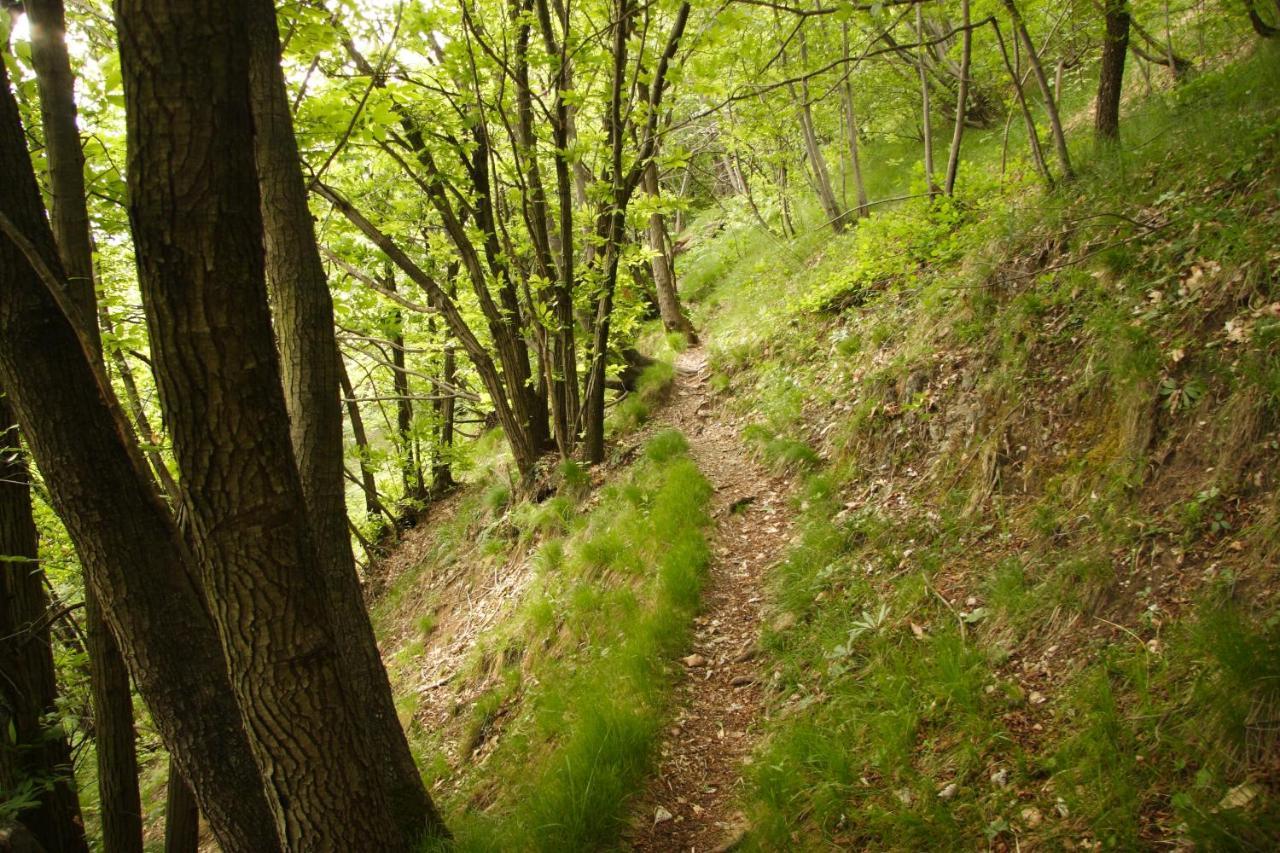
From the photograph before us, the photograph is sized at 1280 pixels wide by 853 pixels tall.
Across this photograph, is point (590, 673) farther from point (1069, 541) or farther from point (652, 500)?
point (1069, 541)

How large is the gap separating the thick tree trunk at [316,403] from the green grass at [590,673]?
587 mm

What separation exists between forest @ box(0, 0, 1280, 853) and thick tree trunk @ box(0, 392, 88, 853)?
2 centimetres

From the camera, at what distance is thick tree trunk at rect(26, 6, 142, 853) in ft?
10.6

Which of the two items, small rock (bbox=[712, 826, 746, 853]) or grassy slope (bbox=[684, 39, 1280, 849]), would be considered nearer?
grassy slope (bbox=[684, 39, 1280, 849])

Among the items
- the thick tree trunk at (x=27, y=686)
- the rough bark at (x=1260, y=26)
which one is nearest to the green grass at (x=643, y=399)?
the thick tree trunk at (x=27, y=686)

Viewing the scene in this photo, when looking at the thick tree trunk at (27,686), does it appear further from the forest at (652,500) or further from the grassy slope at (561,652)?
the grassy slope at (561,652)

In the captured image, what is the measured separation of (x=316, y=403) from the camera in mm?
3850

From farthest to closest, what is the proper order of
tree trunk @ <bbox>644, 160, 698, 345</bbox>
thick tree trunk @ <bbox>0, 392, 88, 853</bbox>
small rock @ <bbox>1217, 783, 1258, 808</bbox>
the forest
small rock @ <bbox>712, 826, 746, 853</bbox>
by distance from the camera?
tree trunk @ <bbox>644, 160, 698, 345</bbox> < thick tree trunk @ <bbox>0, 392, 88, 853</bbox> < small rock @ <bbox>712, 826, 746, 853</bbox> < the forest < small rock @ <bbox>1217, 783, 1258, 808</bbox>

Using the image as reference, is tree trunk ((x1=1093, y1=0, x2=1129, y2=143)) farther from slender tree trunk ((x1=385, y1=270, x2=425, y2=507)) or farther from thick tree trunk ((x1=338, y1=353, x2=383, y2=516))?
thick tree trunk ((x1=338, y1=353, x2=383, y2=516))

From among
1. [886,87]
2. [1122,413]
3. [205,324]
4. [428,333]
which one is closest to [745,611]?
[1122,413]

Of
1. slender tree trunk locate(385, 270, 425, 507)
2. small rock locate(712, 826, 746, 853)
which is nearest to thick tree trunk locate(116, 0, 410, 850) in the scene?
small rock locate(712, 826, 746, 853)

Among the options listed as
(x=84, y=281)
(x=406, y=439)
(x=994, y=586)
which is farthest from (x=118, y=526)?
(x=406, y=439)

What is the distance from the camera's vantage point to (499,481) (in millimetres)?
11438

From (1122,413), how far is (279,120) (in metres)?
4.97
